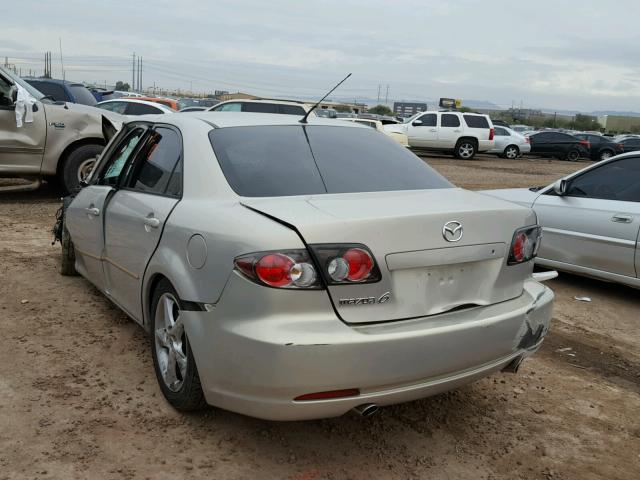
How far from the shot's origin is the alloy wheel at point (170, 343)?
130 inches

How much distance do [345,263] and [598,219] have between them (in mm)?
4233

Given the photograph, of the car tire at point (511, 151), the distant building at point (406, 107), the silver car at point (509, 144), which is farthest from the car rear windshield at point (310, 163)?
the distant building at point (406, 107)

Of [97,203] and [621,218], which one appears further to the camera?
[621,218]

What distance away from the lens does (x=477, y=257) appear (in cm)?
301

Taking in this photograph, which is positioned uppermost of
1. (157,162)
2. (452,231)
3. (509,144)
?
(157,162)

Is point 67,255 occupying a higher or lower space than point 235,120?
lower

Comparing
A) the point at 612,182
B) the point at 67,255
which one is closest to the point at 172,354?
the point at 67,255

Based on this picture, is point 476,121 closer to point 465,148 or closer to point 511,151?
point 465,148

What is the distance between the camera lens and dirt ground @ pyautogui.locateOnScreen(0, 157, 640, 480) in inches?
117

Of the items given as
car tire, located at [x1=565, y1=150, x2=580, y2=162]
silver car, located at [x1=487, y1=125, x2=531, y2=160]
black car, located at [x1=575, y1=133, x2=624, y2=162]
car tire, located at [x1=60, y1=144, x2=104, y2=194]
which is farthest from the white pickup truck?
black car, located at [x1=575, y1=133, x2=624, y2=162]

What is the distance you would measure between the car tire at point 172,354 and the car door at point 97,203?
1.09 metres

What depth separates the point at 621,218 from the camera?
5.91 metres

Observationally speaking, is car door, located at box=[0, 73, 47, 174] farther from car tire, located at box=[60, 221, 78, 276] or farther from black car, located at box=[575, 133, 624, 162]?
black car, located at box=[575, 133, 624, 162]

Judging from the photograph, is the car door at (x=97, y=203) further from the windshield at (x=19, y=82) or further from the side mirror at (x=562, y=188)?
the windshield at (x=19, y=82)
